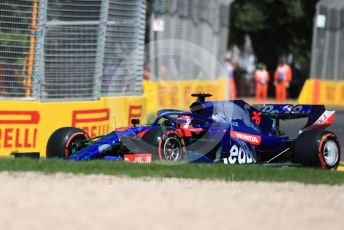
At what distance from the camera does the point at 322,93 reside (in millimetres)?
27031

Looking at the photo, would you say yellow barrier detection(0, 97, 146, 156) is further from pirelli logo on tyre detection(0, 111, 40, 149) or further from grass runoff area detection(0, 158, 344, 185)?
grass runoff area detection(0, 158, 344, 185)

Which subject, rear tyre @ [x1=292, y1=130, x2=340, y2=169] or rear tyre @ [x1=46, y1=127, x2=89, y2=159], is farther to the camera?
rear tyre @ [x1=46, y1=127, x2=89, y2=159]

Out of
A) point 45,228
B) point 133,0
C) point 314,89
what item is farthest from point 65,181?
point 314,89

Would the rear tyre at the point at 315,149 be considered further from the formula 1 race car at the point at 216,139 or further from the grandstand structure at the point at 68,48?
the grandstand structure at the point at 68,48

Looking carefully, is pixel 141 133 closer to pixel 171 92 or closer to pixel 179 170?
pixel 179 170

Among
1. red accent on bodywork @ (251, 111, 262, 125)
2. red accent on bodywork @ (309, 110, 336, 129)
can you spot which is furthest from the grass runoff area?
red accent on bodywork @ (309, 110, 336, 129)

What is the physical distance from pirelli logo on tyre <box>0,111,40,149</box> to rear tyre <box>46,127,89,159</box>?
1764mm

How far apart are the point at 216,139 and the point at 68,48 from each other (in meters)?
4.34

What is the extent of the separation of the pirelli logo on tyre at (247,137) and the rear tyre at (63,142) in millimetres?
2186

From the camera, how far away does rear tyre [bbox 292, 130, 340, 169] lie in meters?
10.8

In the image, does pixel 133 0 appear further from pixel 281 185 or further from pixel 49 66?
pixel 281 185

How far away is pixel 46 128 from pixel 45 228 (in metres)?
6.75

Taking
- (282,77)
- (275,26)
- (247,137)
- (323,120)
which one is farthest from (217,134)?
(275,26)

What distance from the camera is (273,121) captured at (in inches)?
472
